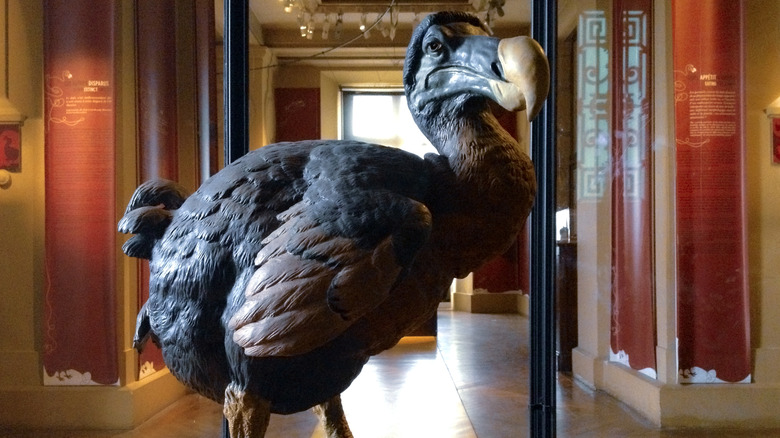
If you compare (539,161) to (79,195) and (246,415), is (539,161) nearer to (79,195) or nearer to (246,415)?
(246,415)

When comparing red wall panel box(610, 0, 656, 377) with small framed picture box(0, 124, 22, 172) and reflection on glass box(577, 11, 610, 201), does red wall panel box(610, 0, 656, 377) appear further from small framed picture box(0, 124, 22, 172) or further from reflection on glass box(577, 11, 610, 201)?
small framed picture box(0, 124, 22, 172)

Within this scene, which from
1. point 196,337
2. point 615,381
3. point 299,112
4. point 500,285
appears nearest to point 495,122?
point 196,337

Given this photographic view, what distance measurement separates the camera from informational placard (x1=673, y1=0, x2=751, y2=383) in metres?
1.94

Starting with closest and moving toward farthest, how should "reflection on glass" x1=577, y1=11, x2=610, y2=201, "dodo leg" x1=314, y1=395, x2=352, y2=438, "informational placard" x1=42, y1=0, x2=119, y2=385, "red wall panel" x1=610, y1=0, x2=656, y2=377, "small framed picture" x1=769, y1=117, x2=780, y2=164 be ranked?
"dodo leg" x1=314, y1=395, x2=352, y2=438 → "informational placard" x1=42, y1=0, x2=119, y2=385 → "small framed picture" x1=769, y1=117, x2=780, y2=164 → "red wall panel" x1=610, y1=0, x2=656, y2=377 → "reflection on glass" x1=577, y1=11, x2=610, y2=201

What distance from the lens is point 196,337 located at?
0.76 meters

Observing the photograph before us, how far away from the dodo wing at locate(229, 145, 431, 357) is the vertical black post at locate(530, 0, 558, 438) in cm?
64

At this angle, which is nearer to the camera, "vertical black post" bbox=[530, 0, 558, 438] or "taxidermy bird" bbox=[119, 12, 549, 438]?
"taxidermy bird" bbox=[119, 12, 549, 438]

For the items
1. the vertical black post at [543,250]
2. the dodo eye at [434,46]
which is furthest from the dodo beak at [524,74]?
the vertical black post at [543,250]

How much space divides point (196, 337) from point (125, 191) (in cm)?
127

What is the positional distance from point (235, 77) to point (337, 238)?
59cm

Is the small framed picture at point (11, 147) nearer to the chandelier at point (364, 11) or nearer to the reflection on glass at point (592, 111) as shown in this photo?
the chandelier at point (364, 11)

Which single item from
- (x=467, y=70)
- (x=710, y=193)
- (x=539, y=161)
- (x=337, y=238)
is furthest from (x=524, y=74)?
(x=710, y=193)

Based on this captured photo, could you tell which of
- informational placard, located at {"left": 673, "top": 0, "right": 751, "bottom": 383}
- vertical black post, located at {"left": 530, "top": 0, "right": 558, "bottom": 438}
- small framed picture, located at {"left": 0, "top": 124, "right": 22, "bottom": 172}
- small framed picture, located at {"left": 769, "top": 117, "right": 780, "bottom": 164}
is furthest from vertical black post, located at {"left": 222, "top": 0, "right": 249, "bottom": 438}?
small framed picture, located at {"left": 769, "top": 117, "right": 780, "bottom": 164}

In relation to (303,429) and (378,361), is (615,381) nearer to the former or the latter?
(378,361)
